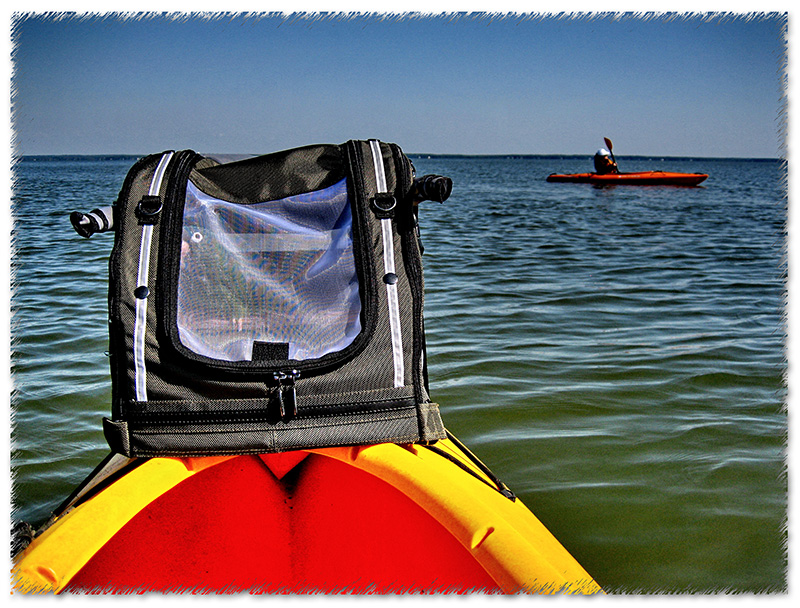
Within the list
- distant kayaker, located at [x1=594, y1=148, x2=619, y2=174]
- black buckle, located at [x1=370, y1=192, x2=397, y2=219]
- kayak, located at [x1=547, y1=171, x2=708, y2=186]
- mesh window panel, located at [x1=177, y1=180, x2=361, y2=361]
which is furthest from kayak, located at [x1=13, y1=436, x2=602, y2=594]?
distant kayaker, located at [x1=594, y1=148, x2=619, y2=174]

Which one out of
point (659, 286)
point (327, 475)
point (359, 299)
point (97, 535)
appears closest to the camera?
point (97, 535)

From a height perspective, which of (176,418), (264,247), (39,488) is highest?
(264,247)

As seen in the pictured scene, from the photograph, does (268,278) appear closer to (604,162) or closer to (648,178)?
(648,178)

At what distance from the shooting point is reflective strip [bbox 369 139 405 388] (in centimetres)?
184

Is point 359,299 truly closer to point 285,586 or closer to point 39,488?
point 285,586

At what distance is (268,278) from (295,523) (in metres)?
0.71

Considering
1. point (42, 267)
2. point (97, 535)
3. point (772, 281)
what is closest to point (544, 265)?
point (772, 281)

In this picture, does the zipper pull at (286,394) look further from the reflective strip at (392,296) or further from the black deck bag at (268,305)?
the reflective strip at (392,296)

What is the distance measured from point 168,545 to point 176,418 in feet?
1.34

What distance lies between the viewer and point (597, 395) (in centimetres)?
365

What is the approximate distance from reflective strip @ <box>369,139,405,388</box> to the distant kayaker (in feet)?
72.5

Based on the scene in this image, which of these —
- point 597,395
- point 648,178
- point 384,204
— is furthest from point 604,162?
point 384,204

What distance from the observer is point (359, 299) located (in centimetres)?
189

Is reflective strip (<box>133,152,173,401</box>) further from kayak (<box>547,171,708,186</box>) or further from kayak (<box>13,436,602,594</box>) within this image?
kayak (<box>547,171,708,186</box>)
